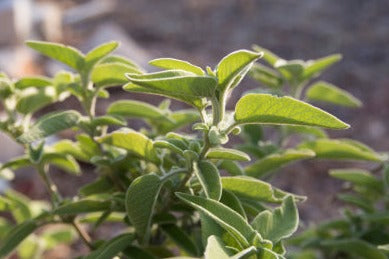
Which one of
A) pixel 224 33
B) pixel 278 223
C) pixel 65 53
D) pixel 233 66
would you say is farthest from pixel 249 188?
pixel 224 33

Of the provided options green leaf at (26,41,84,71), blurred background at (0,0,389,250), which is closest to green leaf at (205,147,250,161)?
green leaf at (26,41,84,71)

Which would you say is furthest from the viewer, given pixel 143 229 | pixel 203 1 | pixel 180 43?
pixel 203 1

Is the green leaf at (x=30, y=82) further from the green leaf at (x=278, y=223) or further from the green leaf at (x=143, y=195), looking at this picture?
the green leaf at (x=278, y=223)

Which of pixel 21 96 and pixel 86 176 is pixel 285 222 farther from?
pixel 86 176

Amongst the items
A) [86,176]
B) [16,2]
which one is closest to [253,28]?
[16,2]

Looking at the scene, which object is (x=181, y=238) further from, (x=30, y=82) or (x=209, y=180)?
(x=30, y=82)

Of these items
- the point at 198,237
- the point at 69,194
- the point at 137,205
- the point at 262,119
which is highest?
the point at 262,119

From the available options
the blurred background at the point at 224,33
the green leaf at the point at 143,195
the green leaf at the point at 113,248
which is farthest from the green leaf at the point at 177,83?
the blurred background at the point at 224,33
